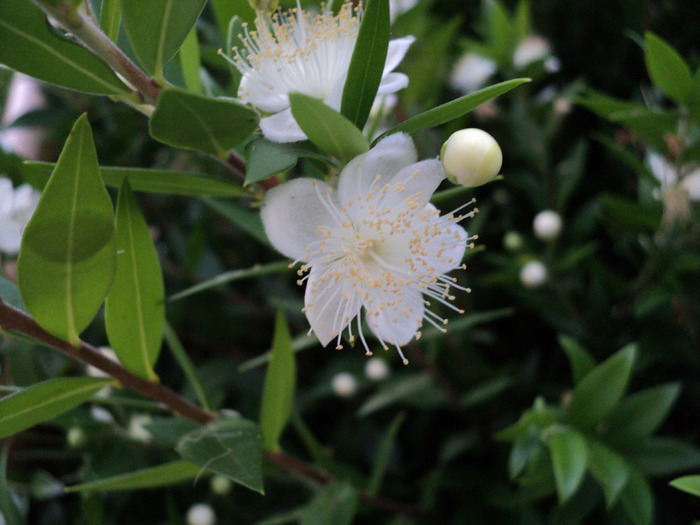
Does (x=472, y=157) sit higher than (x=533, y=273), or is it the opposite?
(x=472, y=157)

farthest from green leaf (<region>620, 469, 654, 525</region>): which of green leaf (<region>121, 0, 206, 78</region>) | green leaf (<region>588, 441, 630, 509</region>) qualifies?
green leaf (<region>121, 0, 206, 78</region>)

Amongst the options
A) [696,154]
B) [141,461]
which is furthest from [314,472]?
[696,154]

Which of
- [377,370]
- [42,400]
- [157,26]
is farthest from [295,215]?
[377,370]

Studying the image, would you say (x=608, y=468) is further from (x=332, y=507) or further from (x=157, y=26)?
(x=157, y=26)

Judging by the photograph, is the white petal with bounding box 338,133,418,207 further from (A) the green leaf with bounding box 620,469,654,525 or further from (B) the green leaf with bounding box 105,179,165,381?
(A) the green leaf with bounding box 620,469,654,525

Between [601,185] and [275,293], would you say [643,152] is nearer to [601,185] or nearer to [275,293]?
[601,185]

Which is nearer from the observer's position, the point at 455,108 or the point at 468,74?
the point at 455,108
